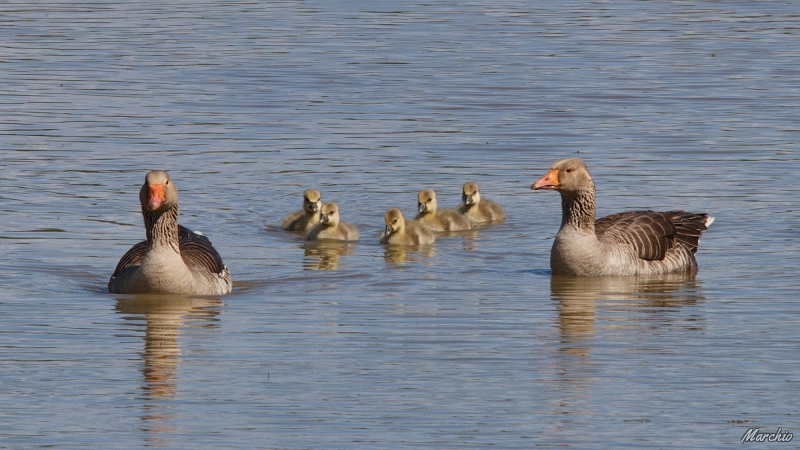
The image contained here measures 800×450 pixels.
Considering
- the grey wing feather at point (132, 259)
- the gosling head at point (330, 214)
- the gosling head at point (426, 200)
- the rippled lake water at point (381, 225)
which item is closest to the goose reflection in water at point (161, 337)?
the rippled lake water at point (381, 225)

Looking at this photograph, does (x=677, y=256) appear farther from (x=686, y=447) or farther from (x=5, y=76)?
(x=5, y=76)

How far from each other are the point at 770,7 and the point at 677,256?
21987mm

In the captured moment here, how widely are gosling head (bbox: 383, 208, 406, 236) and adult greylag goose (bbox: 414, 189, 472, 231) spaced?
2.85ft

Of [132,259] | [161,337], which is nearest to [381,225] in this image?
[132,259]

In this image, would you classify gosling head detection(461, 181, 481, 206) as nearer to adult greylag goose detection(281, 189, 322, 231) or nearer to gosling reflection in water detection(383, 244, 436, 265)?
gosling reflection in water detection(383, 244, 436, 265)

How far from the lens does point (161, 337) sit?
11.2 m

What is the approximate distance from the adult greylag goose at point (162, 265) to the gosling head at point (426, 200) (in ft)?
13.1

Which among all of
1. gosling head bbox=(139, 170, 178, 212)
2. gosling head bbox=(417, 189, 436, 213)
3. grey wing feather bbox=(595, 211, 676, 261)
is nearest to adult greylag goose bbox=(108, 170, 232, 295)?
gosling head bbox=(139, 170, 178, 212)

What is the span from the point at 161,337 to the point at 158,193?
1710mm

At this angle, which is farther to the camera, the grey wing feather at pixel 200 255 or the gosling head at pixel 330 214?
the gosling head at pixel 330 214

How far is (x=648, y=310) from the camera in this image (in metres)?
12.4

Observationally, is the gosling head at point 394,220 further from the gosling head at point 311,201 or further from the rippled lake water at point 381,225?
the gosling head at point 311,201

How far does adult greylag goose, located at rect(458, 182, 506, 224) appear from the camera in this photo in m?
16.7

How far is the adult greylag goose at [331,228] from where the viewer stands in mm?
15820
